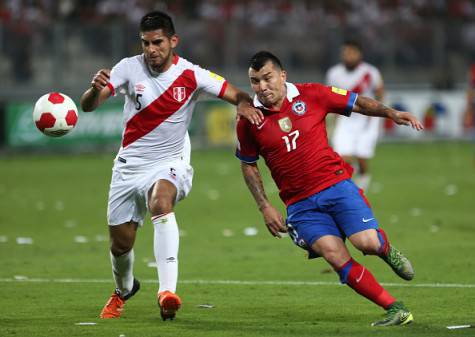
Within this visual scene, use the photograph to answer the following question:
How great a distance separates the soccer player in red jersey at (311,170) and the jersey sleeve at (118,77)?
108cm

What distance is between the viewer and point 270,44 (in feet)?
98.2

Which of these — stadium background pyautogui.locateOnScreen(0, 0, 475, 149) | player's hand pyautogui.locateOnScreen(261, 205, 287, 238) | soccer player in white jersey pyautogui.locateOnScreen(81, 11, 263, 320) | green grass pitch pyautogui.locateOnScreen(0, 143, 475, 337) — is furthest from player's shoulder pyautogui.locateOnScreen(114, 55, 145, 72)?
stadium background pyautogui.locateOnScreen(0, 0, 475, 149)

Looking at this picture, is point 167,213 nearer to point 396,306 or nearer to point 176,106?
point 176,106

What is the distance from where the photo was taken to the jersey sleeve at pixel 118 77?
830 centimetres

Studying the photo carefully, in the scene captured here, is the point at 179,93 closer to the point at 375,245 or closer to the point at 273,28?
the point at 375,245

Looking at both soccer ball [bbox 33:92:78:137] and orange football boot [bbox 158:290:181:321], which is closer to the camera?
orange football boot [bbox 158:290:181:321]

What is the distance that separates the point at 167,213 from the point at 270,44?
22219 millimetres

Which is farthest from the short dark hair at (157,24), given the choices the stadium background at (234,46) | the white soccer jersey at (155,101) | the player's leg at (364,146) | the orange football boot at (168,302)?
the stadium background at (234,46)

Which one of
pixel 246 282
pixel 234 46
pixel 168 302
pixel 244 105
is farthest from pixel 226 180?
pixel 168 302

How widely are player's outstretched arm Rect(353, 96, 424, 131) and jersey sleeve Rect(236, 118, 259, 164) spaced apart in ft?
2.68

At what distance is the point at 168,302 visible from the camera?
7734 millimetres

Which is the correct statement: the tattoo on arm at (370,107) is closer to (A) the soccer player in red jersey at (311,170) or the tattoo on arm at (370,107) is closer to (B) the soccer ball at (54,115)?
(A) the soccer player in red jersey at (311,170)

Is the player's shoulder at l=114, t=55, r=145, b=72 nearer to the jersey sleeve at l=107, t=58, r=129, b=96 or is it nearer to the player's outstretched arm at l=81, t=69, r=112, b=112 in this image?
the jersey sleeve at l=107, t=58, r=129, b=96

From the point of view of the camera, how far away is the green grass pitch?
7.92m
